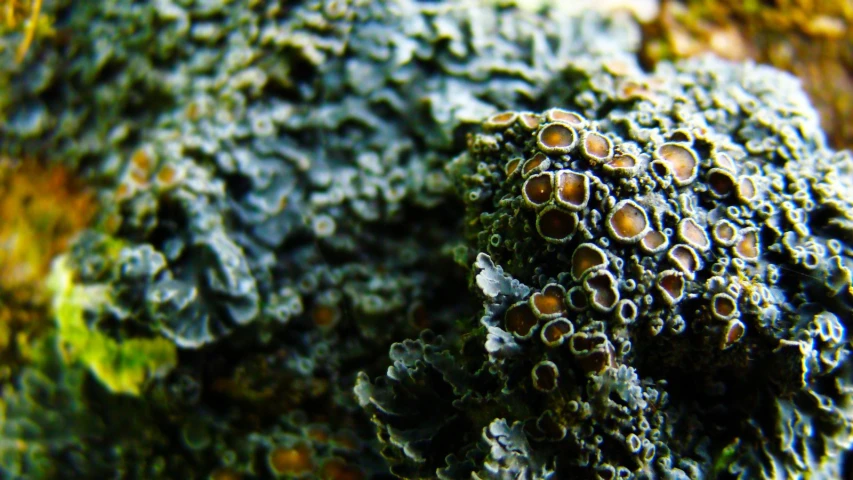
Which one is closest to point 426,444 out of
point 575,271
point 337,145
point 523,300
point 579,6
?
point 523,300

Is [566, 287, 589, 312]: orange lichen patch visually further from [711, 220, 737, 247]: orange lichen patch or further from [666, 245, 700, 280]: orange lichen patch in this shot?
[711, 220, 737, 247]: orange lichen patch

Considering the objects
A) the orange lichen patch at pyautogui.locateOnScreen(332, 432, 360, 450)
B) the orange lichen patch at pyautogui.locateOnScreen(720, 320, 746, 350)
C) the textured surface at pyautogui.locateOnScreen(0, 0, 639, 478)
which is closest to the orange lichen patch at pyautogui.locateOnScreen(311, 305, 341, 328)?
the textured surface at pyautogui.locateOnScreen(0, 0, 639, 478)

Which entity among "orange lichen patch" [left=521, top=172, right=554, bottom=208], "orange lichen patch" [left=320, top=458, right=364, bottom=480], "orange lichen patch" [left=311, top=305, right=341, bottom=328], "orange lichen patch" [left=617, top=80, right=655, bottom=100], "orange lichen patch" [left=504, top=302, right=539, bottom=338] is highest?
"orange lichen patch" [left=617, top=80, right=655, bottom=100]

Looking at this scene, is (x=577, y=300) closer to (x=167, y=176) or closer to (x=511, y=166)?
(x=511, y=166)

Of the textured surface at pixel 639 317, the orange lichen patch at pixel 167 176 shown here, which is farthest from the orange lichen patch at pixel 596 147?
the orange lichen patch at pixel 167 176

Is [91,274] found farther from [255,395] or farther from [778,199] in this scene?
[778,199]

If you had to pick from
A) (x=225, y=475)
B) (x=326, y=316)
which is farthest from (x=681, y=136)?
(x=225, y=475)
